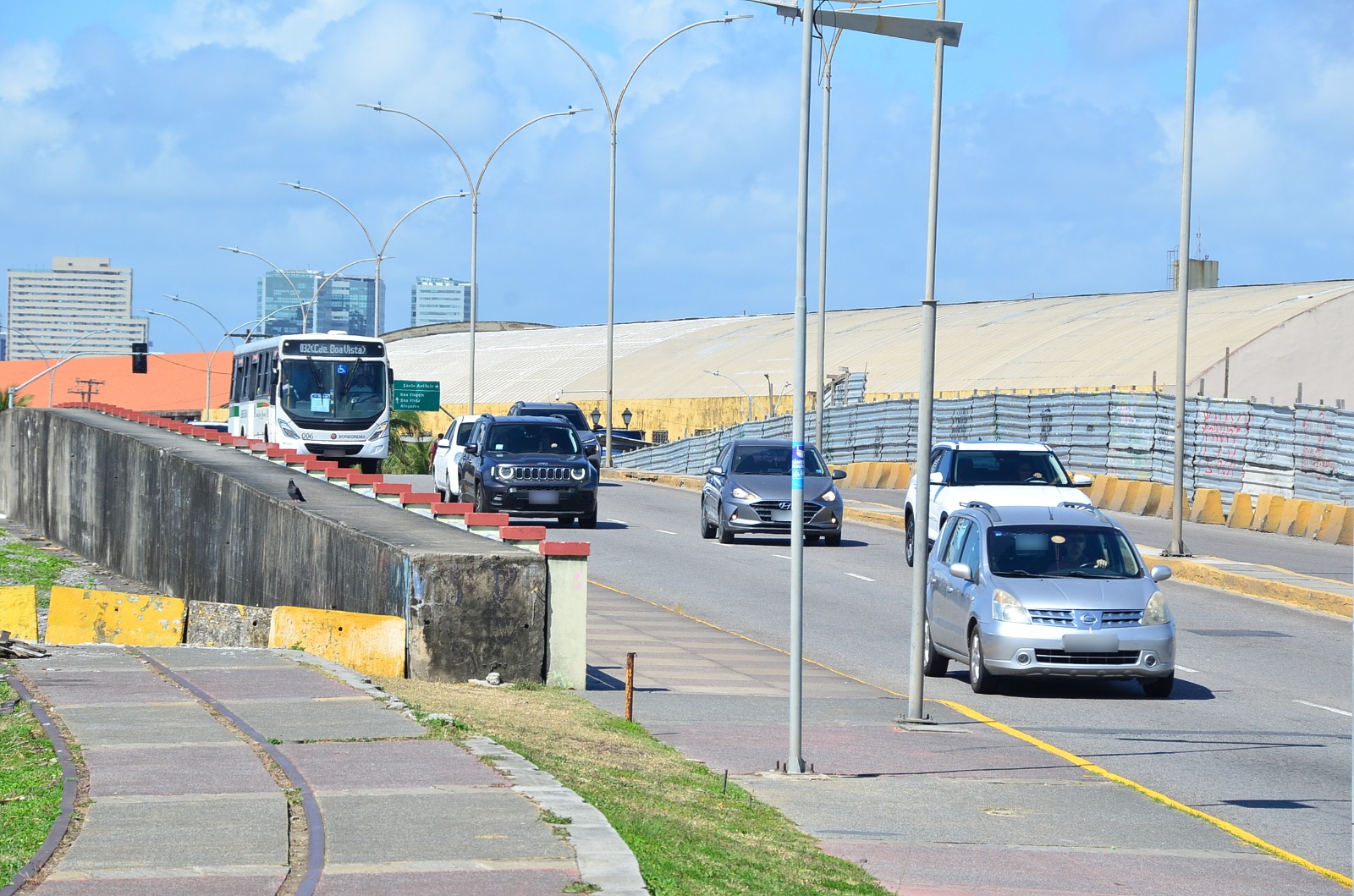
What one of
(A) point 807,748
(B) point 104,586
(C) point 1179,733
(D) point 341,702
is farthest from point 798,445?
(B) point 104,586

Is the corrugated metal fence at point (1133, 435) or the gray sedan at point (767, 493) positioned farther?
the corrugated metal fence at point (1133, 435)

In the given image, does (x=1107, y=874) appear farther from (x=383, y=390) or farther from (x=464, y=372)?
(x=464, y=372)

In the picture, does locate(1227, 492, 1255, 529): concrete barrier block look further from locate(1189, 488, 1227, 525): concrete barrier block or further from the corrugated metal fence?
the corrugated metal fence

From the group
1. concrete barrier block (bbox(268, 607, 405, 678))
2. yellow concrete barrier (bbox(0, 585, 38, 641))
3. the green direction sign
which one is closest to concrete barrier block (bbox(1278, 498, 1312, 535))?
concrete barrier block (bbox(268, 607, 405, 678))

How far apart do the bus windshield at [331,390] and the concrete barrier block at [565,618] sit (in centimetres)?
2990

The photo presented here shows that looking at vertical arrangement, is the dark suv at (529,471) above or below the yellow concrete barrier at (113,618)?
above

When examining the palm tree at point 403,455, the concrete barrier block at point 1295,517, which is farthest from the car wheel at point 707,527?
the palm tree at point 403,455

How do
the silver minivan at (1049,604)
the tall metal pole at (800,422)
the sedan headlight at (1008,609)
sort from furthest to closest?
the sedan headlight at (1008,609) < the silver minivan at (1049,604) < the tall metal pole at (800,422)

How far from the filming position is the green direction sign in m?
77.4

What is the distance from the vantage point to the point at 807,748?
12.5 m

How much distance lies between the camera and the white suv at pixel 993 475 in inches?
979

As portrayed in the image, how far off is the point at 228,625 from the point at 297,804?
26.2 ft

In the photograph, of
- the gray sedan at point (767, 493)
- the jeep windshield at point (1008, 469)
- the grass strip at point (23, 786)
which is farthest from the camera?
the gray sedan at point (767, 493)

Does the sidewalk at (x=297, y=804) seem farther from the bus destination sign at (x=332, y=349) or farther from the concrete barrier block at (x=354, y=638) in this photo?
the bus destination sign at (x=332, y=349)
